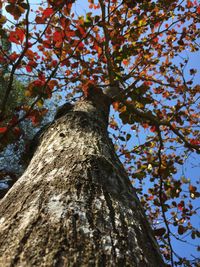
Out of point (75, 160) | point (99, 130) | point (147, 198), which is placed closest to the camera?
point (75, 160)

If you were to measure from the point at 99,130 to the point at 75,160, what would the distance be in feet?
2.53

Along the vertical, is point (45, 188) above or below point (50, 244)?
above

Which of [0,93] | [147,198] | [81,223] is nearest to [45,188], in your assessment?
[81,223]

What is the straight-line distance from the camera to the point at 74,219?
902 millimetres

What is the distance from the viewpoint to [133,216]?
1.11m

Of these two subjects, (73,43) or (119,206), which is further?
(73,43)

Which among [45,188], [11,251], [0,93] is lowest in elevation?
[11,251]

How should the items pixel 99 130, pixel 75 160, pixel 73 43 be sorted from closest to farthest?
1. pixel 75 160
2. pixel 99 130
3. pixel 73 43

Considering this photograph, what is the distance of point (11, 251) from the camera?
2.49 feet

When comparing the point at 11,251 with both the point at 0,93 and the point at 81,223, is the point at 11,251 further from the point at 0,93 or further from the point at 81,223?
the point at 0,93

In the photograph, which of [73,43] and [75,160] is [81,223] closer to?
[75,160]

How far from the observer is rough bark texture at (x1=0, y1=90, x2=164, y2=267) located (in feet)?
2.49

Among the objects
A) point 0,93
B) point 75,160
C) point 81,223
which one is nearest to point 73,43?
point 75,160

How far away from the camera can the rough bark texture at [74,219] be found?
0.76 m
